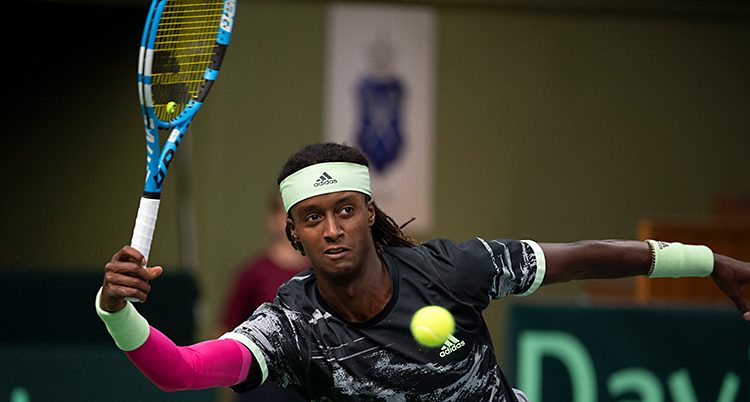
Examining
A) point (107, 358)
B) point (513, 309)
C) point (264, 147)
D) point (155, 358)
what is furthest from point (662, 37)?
point (155, 358)

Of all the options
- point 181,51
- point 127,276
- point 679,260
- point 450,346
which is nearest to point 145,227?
point 127,276

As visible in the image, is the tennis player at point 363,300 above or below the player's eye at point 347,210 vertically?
below

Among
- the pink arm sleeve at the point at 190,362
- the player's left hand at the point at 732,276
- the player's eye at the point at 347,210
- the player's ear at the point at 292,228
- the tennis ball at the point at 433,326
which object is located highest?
the player's eye at the point at 347,210

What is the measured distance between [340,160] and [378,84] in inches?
204

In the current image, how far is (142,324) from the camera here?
357cm

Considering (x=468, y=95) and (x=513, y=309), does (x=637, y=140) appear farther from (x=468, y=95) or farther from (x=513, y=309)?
(x=513, y=309)

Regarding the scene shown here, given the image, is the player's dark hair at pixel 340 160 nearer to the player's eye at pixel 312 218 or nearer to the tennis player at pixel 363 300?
the tennis player at pixel 363 300

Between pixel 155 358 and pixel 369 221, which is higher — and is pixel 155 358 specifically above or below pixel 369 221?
below

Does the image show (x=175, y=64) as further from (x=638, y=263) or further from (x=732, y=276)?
(x=732, y=276)

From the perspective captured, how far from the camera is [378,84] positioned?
30.4 ft

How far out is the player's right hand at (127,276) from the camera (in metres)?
3.39

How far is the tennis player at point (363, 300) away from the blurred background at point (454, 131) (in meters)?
3.81

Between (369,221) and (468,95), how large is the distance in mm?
5565

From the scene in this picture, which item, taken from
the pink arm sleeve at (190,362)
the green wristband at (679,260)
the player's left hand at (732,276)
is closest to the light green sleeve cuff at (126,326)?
the pink arm sleeve at (190,362)
